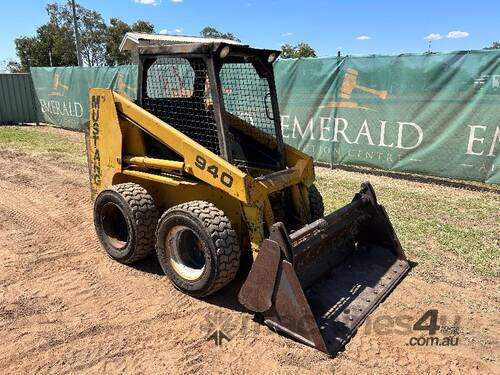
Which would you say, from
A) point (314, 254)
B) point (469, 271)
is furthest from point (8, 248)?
point (469, 271)

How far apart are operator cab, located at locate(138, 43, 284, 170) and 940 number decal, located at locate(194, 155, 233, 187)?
0.61 feet

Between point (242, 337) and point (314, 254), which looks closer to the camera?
point (242, 337)

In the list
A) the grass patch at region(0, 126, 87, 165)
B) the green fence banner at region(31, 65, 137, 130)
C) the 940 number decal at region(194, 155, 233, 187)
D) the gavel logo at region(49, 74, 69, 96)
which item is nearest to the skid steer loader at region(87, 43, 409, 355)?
the 940 number decal at region(194, 155, 233, 187)

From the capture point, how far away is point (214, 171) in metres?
3.58

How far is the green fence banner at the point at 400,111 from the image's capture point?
6.70 meters

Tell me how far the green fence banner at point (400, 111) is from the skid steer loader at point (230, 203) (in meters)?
3.58

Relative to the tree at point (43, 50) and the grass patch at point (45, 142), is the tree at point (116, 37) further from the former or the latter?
the grass patch at point (45, 142)

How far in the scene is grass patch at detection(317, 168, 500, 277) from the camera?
448 centimetres

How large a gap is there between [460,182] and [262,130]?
14.5 feet

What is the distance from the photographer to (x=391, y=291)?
12.5 feet

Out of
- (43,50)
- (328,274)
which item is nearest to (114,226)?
(328,274)

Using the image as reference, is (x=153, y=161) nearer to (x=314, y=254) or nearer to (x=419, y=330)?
(x=314, y=254)

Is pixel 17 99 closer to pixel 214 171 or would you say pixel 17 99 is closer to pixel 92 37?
pixel 214 171

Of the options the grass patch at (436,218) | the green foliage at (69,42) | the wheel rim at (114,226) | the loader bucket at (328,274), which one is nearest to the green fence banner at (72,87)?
the grass patch at (436,218)
